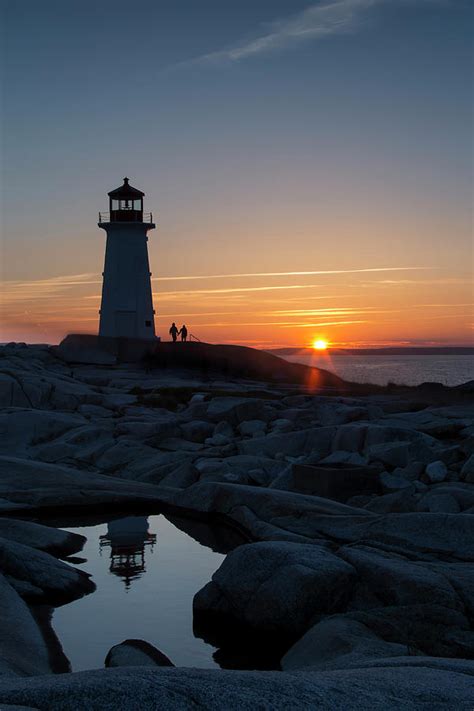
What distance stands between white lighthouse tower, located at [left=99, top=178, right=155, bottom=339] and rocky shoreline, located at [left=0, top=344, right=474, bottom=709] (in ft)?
61.1

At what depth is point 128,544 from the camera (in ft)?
46.1

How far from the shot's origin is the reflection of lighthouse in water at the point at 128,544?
40.1 ft

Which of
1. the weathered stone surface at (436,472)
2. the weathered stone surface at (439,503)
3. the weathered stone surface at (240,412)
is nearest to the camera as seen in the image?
the weathered stone surface at (439,503)

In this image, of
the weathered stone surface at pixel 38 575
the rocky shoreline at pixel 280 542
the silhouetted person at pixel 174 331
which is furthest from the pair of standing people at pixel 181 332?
the weathered stone surface at pixel 38 575

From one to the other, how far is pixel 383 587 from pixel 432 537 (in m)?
2.21

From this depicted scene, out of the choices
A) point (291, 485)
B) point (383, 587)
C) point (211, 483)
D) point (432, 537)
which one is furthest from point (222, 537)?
point (383, 587)

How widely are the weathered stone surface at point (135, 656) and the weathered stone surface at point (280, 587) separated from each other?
4.99 feet

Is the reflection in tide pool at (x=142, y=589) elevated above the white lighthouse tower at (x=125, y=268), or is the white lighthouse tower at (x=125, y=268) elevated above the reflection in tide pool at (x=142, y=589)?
the white lighthouse tower at (x=125, y=268)

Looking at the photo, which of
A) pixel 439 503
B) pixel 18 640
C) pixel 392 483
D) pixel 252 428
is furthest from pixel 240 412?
pixel 18 640

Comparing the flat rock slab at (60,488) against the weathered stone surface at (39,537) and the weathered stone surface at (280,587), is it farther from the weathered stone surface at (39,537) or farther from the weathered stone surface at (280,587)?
the weathered stone surface at (280,587)

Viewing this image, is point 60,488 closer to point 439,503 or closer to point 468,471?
point 439,503

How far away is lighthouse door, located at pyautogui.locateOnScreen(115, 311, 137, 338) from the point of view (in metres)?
46.3

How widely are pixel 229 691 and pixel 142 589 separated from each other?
7.07 m

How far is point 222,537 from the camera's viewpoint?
14203mm
